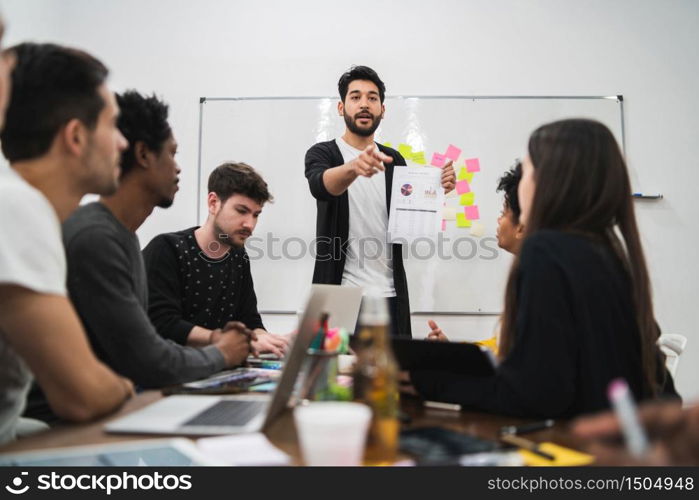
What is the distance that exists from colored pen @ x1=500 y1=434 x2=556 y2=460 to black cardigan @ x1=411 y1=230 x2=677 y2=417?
14 cm

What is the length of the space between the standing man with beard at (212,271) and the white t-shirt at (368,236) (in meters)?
0.53

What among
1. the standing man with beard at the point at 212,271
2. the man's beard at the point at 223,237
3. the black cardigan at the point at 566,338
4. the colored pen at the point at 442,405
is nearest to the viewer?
the black cardigan at the point at 566,338

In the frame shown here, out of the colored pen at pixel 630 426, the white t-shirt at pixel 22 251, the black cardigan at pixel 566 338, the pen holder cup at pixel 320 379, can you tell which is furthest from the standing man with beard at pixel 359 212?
the colored pen at pixel 630 426

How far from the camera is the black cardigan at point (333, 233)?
244 centimetres

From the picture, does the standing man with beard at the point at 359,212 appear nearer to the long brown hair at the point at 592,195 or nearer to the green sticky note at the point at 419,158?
the green sticky note at the point at 419,158

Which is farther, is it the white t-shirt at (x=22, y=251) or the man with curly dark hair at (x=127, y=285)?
the man with curly dark hair at (x=127, y=285)

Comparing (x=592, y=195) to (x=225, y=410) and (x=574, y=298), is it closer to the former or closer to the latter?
(x=574, y=298)

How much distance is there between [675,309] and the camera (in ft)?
9.96

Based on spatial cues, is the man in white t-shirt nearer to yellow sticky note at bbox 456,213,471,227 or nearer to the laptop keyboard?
the laptop keyboard

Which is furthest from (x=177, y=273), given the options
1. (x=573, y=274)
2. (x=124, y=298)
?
(x=573, y=274)

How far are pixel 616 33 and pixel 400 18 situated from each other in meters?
1.31

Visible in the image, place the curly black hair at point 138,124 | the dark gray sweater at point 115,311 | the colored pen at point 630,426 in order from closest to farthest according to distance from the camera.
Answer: the colored pen at point 630,426
the dark gray sweater at point 115,311
the curly black hair at point 138,124

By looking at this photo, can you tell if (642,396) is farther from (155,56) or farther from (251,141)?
(155,56)

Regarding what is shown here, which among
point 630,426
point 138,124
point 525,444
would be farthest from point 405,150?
point 630,426
